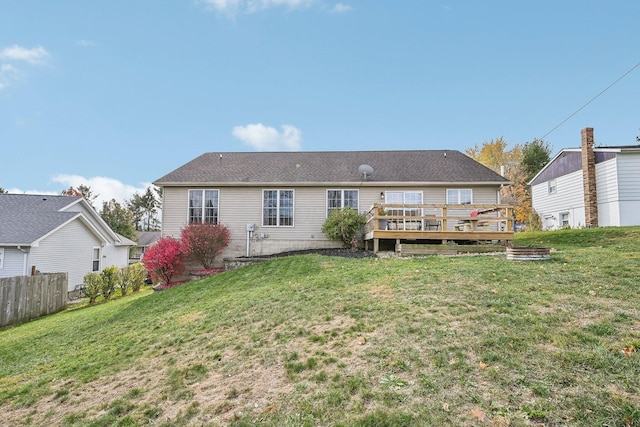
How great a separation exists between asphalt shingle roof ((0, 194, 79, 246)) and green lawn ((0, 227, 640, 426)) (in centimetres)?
1158

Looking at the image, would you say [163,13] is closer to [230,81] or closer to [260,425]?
[230,81]

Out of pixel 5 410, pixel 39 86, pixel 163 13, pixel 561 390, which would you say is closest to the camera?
pixel 561 390

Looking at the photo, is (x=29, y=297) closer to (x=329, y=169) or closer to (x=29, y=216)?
(x=29, y=216)

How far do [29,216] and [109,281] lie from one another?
6841 millimetres

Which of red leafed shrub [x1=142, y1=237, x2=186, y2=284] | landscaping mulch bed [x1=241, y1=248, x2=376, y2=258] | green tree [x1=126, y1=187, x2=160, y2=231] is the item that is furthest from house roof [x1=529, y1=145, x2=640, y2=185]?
green tree [x1=126, y1=187, x2=160, y2=231]

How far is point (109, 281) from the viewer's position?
1502cm

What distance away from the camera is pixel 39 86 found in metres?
17.2

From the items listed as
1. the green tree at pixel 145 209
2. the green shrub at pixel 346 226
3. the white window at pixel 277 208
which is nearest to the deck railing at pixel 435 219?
the green shrub at pixel 346 226

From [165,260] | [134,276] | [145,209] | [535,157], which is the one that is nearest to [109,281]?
[134,276]

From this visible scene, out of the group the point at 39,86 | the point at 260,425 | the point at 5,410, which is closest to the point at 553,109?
the point at 260,425

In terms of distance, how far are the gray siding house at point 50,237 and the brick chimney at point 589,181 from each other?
27.9m

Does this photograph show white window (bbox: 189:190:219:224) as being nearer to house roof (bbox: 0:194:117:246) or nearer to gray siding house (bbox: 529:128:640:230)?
house roof (bbox: 0:194:117:246)

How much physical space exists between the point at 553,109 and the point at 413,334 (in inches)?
941

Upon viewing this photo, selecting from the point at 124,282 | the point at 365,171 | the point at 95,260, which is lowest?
the point at 124,282
